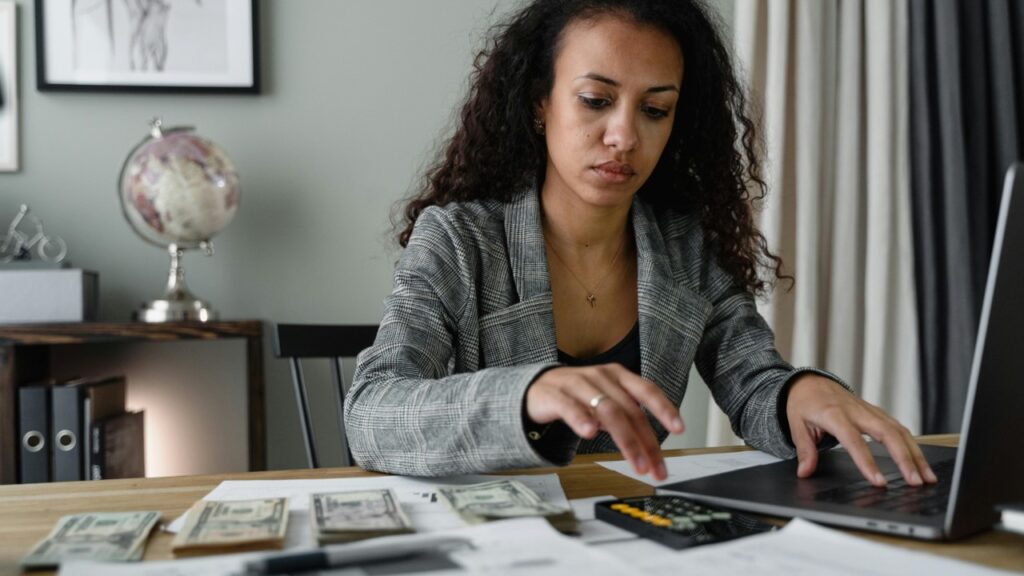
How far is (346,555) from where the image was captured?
2.06 ft

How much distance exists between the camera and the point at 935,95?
8.61 ft

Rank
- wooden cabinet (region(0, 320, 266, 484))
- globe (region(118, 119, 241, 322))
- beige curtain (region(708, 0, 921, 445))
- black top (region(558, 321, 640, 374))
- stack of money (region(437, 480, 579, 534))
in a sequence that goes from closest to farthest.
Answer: stack of money (region(437, 480, 579, 534)) → black top (region(558, 321, 640, 374)) → wooden cabinet (region(0, 320, 266, 484)) → globe (region(118, 119, 241, 322)) → beige curtain (region(708, 0, 921, 445))

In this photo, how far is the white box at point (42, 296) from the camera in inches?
79.0

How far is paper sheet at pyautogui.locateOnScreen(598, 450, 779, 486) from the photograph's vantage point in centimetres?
100

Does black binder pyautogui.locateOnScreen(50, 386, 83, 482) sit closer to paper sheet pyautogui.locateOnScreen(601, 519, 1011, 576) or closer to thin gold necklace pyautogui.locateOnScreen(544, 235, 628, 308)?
thin gold necklace pyautogui.locateOnScreen(544, 235, 628, 308)

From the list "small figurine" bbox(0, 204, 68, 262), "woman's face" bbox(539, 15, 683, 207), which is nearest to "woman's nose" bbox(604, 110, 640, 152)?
"woman's face" bbox(539, 15, 683, 207)

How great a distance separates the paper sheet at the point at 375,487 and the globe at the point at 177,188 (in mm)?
1256

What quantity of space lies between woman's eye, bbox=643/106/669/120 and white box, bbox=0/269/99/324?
132 centimetres

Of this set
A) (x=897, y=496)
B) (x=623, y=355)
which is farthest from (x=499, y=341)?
(x=897, y=496)

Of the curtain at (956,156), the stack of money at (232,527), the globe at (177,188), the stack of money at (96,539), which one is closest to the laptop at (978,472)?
the stack of money at (232,527)

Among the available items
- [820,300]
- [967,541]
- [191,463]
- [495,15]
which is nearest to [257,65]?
[495,15]

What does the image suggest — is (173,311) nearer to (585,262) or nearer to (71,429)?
(71,429)

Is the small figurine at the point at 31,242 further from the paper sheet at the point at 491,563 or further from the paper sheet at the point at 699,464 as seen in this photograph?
the paper sheet at the point at 491,563

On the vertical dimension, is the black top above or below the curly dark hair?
below
